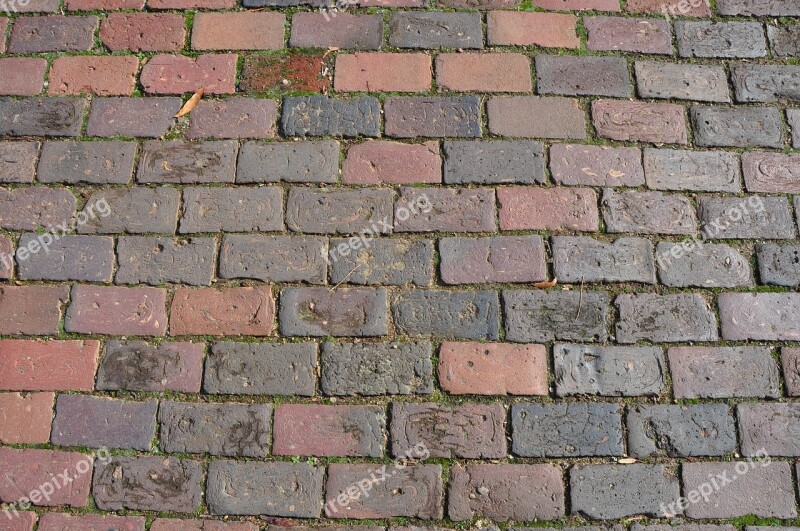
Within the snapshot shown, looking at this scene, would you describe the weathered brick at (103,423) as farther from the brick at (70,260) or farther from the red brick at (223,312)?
the brick at (70,260)

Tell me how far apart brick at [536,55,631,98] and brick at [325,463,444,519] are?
135cm

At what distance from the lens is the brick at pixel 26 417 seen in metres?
1.90

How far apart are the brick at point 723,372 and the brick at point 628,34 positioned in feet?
3.61

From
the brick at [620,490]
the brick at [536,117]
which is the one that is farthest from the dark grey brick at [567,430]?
the brick at [536,117]

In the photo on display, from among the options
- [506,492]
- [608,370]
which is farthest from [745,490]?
[506,492]

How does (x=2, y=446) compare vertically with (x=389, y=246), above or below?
below

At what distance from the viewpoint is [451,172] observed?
7.13 ft

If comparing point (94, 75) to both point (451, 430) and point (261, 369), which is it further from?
point (451, 430)

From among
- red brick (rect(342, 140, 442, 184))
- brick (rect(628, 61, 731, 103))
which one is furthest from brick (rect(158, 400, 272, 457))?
brick (rect(628, 61, 731, 103))

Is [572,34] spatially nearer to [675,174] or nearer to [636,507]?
[675,174]

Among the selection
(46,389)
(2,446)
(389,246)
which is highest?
(389,246)

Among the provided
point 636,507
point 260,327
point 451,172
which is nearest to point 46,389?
point 260,327

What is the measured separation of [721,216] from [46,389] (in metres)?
Answer: 2.15

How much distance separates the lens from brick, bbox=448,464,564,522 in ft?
5.99
